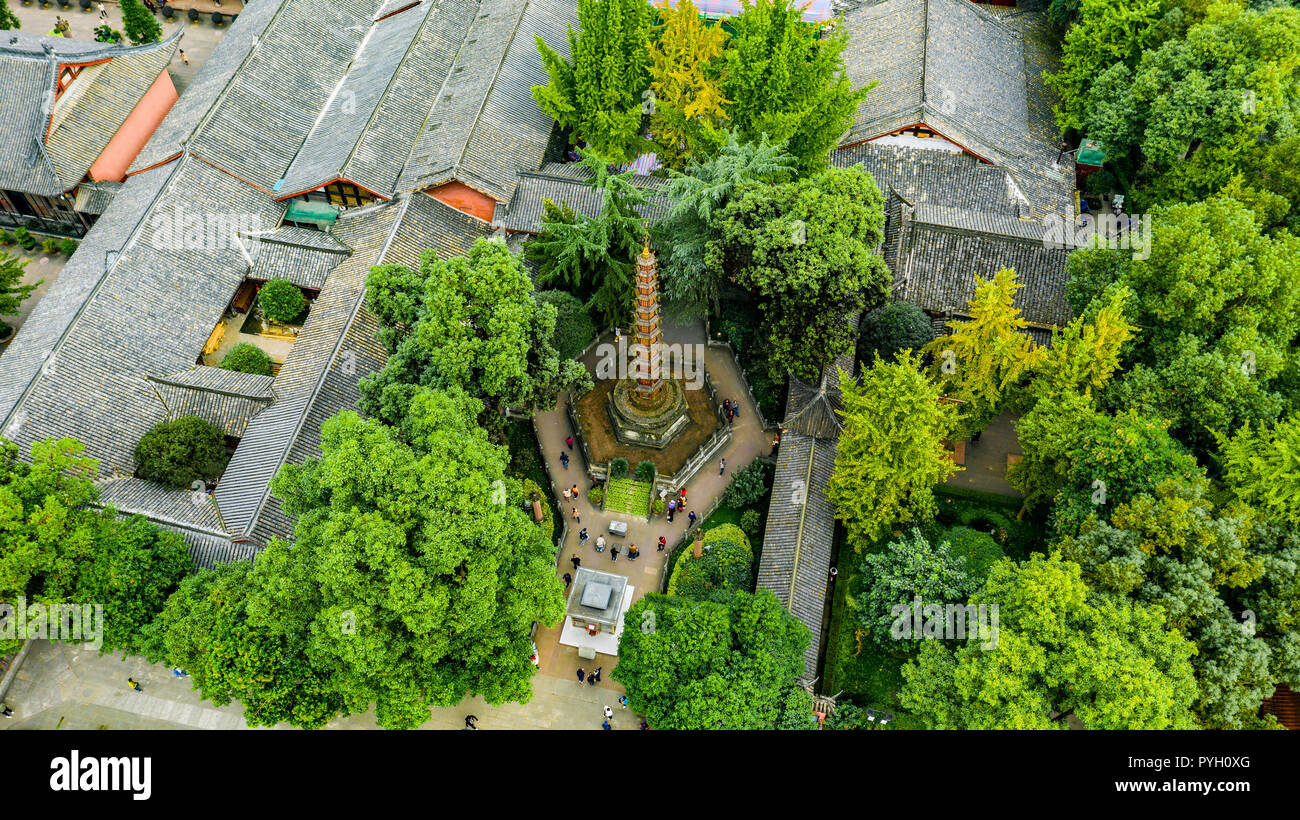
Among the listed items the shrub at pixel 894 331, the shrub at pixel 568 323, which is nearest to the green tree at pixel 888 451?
the shrub at pixel 894 331

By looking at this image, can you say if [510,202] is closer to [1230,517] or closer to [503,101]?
[503,101]

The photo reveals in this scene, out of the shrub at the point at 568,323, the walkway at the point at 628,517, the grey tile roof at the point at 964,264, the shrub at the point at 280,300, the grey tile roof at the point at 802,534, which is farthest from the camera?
the shrub at the point at 280,300

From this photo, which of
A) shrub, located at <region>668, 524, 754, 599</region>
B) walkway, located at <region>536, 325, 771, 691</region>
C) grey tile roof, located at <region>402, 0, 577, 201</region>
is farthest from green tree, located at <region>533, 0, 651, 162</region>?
shrub, located at <region>668, 524, 754, 599</region>

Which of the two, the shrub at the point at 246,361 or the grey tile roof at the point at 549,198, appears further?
the grey tile roof at the point at 549,198

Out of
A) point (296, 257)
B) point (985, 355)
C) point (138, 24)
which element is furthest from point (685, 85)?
point (138, 24)

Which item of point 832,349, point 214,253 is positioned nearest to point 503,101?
point 214,253

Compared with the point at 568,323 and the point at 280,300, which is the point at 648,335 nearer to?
the point at 568,323

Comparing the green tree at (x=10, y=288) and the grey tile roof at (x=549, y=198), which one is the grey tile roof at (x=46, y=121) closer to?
the green tree at (x=10, y=288)
